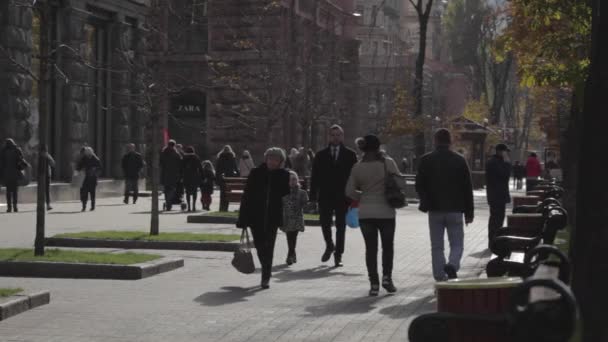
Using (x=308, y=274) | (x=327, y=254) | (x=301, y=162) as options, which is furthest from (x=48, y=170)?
(x=308, y=274)

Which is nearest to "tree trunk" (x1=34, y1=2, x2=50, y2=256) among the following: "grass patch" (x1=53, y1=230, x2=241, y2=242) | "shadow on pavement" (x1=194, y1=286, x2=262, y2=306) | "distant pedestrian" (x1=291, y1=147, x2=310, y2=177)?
"shadow on pavement" (x1=194, y1=286, x2=262, y2=306)

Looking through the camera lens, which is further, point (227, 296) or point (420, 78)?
point (420, 78)

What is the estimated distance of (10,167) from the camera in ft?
94.4

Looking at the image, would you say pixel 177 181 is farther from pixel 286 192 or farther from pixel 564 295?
pixel 564 295

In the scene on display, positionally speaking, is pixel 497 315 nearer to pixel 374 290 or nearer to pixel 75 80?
pixel 374 290

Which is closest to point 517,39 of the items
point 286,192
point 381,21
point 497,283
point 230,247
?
point 230,247

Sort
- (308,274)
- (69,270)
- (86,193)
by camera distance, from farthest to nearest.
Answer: (86,193), (308,274), (69,270)

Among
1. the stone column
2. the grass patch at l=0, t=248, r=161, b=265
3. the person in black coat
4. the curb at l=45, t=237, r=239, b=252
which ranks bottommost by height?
the curb at l=45, t=237, r=239, b=252

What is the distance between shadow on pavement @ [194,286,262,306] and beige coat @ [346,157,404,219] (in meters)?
1.34

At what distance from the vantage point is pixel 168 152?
32.2 m

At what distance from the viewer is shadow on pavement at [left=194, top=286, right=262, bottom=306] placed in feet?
40.8

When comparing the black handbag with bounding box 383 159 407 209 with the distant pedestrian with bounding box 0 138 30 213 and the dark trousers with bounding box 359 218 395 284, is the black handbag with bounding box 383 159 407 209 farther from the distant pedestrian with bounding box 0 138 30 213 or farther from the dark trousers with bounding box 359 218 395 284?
the distant pedestrian with bounding box 0 138 30 213

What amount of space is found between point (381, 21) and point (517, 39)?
81282mm

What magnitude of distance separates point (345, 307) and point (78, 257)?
164 inches
